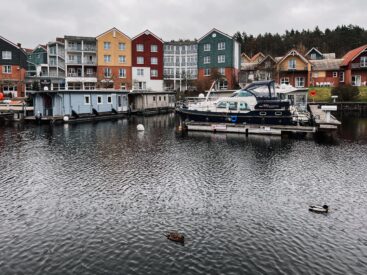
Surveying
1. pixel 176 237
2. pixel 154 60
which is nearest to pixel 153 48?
pixel 154 60

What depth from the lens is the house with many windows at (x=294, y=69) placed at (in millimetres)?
78625

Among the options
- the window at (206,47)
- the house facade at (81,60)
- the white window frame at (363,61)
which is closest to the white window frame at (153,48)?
the window at (206,47)

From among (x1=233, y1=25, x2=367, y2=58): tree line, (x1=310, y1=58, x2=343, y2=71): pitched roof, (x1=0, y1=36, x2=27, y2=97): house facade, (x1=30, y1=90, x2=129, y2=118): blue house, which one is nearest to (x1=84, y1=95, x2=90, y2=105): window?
(x1=30, y1=90, x2=129, y2=118): blue house

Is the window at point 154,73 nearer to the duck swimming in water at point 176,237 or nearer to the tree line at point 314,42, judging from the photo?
the tree line at point 314,42

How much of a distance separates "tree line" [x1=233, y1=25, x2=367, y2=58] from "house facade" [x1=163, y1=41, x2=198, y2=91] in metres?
46.5

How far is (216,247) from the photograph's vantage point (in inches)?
530

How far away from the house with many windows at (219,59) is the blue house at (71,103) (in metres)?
28.7

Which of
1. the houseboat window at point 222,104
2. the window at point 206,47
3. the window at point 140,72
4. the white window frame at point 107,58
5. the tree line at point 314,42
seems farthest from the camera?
the tree line at point 314,42

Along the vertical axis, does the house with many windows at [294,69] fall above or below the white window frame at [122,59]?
below

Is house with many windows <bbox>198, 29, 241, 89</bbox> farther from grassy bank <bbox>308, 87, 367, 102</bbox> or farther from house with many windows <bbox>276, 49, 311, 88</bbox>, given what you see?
grassy bank <bbox>308, 87, 367, 102</bbox>

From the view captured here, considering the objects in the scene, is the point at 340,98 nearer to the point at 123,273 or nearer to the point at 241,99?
the point at 241,99

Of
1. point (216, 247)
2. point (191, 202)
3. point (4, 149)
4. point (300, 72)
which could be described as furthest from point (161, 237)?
point (300, 72)

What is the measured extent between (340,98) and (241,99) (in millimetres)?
37079

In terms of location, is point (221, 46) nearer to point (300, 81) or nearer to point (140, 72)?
point (300, 81)
